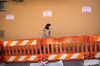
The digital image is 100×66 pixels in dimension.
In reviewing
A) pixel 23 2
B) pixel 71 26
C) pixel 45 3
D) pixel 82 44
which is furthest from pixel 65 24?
pixel 82 44

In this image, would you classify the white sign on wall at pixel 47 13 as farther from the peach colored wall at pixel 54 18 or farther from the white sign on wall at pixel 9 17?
the white sign on wall at pixel 9 17

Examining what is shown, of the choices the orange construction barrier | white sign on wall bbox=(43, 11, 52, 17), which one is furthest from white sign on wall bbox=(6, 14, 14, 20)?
the orange construction barrier

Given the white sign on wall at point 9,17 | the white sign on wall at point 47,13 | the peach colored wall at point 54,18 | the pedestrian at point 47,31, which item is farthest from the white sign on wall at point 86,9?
the white sign on wall at point 9,17

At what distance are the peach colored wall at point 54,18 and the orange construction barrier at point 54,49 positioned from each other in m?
2.89

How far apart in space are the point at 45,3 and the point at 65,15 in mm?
1055

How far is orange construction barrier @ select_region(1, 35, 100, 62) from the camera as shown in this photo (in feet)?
30.8

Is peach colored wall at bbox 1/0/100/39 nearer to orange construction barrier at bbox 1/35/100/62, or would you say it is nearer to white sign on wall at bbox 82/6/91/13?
white sign on wall at bbox 82/6/91/13

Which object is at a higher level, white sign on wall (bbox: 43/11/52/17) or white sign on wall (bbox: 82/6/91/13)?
white sign on wall (bbox: 82/6/91/13)

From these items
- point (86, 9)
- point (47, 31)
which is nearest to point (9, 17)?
point (47, 31)

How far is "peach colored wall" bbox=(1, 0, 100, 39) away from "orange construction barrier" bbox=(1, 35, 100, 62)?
289 centimetres

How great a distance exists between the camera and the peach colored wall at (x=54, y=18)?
12344mm

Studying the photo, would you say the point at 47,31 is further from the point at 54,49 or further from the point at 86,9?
the point at 54,49

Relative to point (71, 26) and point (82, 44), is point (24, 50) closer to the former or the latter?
point (82, 44)

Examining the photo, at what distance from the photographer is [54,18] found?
12375 mm
